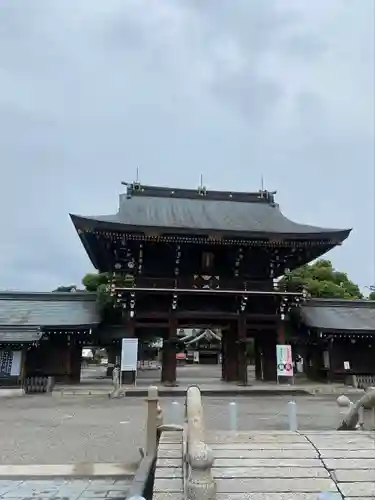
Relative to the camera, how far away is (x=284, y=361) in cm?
1992

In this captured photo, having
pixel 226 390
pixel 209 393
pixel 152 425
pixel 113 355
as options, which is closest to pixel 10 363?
pixel 209 393

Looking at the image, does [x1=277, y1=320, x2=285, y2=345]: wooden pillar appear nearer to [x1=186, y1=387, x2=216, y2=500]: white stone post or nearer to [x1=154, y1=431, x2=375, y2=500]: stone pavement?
[x1=154, y1=431, x2=375, y2=500]: stone pavement

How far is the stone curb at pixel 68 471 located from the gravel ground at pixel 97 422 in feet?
1.51

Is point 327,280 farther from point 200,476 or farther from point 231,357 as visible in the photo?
point 200,476

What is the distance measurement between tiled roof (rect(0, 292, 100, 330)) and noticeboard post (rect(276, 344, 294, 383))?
27.7 feet

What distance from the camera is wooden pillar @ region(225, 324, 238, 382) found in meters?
21.7

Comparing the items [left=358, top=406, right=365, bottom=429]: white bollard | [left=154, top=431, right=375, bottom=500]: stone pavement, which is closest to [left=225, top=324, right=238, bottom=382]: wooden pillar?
[left=358, top=406, right=365, bottom=429]: white bollard

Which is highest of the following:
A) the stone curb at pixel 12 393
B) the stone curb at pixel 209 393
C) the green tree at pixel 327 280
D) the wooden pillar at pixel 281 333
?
the green tree at pixel 327 280

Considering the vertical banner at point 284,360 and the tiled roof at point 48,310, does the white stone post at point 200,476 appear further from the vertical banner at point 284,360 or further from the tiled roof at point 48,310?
the tiled roof at point 48,310

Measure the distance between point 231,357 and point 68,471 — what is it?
16.3 m

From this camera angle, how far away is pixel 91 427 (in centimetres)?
1060

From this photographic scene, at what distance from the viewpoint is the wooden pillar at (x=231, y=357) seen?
2173cm

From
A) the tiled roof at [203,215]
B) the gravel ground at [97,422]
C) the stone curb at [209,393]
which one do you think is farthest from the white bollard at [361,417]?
the tiled roof at [203,215]

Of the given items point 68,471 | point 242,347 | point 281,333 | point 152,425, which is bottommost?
point 68,471
